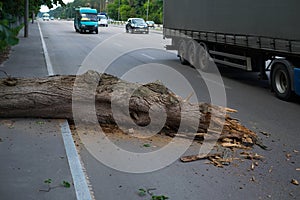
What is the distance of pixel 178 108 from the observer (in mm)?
7340

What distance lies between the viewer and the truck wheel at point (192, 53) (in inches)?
667

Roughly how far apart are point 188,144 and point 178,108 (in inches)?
29.9

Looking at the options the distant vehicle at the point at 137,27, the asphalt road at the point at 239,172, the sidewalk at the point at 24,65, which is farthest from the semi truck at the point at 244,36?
the distant vehicle at the point at 137,27

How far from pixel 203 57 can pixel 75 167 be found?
1158 cm

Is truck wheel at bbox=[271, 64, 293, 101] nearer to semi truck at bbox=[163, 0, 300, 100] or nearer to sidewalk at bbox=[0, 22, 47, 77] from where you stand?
semi truck at bbox=[163, 0, 300, 100]

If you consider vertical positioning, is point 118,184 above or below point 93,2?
below

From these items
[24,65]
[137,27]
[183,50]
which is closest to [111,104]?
[24,65]

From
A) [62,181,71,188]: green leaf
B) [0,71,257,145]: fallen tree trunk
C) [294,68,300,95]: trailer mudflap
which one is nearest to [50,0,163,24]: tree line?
[294,68,300,95]: trailer mudflap

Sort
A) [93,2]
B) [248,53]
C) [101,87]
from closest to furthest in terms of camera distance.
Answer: [101,87], [248,53], [93,2]

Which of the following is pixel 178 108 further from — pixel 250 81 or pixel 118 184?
pixel 250 81

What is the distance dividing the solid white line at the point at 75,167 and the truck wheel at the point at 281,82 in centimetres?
559

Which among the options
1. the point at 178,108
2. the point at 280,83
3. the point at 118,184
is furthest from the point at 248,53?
the point at 118,184

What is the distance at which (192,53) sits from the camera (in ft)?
57.0

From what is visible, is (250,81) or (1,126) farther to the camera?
(250,81)
